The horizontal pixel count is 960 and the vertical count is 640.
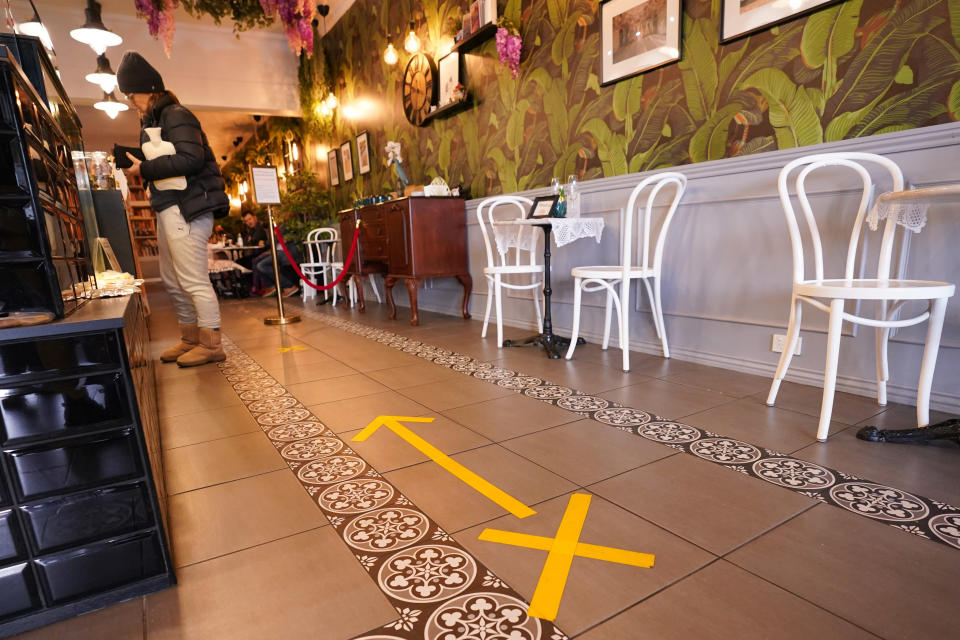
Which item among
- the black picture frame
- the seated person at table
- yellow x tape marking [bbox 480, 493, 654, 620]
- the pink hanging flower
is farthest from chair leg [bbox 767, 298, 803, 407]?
the seated person at table

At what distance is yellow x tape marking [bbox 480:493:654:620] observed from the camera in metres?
1.01

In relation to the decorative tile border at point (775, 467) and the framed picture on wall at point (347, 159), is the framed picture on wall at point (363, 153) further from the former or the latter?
the decorative tile border at point (775, 467)

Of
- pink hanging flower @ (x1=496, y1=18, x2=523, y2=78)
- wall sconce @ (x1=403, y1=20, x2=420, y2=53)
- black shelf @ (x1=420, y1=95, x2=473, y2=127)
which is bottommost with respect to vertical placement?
black shelf @ (x1=420, y1=95, x2=473, y2=127)

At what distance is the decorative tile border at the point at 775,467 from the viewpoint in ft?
4.05

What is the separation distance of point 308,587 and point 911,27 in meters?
2.81

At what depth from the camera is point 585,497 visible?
140 centimetres

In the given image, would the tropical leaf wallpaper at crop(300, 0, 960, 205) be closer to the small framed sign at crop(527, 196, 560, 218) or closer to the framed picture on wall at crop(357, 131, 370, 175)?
the small framed sign at crop(527, 196, 560, 218)

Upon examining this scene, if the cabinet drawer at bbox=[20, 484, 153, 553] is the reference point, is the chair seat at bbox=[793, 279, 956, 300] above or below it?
above

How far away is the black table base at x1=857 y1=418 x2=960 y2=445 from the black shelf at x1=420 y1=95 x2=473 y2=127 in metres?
3.77

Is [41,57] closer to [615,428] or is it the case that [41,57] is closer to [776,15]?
[615,428]

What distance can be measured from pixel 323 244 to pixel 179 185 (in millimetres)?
4459

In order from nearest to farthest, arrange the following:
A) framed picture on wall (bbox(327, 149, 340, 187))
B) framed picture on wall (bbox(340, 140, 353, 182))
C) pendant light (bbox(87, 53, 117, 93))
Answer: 1. pendant light (bbox(87, 53, 117, 93))
2. framed picture on wall (bbox(340, 140, 353, 182))
3. framed picture on wall (bbox(327, 149, 340, 187))

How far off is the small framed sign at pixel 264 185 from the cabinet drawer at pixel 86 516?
3785 millimetres

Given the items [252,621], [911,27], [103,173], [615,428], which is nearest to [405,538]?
[252,621]
